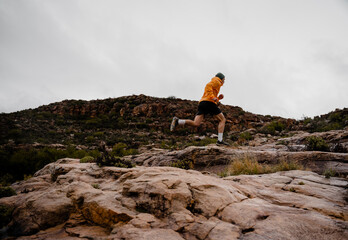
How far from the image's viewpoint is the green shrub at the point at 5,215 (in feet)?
11.1

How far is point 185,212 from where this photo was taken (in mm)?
2715

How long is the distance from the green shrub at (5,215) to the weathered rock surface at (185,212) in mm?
206

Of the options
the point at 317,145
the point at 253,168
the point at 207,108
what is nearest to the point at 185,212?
the point at 253,168

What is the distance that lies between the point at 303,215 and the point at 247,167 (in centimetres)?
313

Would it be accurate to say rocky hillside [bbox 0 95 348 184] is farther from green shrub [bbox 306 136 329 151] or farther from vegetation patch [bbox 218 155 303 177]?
vegetation patch [bbox 218 155 303 177]

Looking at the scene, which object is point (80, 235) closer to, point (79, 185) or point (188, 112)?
point (79, 185)

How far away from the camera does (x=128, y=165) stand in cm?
578

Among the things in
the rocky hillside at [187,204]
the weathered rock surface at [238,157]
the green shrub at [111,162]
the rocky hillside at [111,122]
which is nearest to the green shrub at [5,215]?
the rocky hillside at [187,204]

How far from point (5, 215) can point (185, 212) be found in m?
3.45

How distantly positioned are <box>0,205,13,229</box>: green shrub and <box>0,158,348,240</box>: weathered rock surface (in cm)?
21

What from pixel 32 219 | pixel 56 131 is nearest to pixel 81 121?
pixel 56 131

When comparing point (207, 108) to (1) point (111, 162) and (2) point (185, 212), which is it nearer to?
(1) point (111, 162)

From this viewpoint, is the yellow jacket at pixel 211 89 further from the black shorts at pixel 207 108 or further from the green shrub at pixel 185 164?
the green shrub at pixel 185 164

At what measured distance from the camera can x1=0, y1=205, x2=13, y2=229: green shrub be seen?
3373 mm
